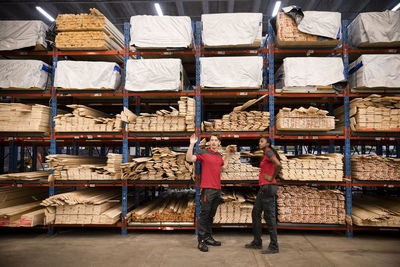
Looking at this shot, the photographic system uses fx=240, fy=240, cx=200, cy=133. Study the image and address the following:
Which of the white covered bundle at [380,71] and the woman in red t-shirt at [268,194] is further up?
the white covered bundle at [380,71]

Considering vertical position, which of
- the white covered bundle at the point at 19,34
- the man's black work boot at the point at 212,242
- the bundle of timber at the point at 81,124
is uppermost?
the white covered bundle at the point at 19,34

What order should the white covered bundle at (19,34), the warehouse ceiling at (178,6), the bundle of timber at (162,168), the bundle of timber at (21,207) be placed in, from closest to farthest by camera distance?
the bundle of timber at (21,207)
the bundle of timber at (162,168)
the white covered bundle at (19,34)
the warehouse ceiling at (178,6)

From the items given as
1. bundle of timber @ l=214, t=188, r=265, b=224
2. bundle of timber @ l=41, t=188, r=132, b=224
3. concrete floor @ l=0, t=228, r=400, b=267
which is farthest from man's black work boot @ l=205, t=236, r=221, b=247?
bundle of timber @ l=41, t=188, r=132, b=224

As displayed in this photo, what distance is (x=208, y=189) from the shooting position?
5434 millimetres

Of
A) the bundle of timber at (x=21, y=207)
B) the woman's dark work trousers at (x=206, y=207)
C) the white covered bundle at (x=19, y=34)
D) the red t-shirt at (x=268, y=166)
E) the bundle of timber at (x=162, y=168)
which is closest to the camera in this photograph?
the red t-shirt at (x=268, y=166)

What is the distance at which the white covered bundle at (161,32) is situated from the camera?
6543mm

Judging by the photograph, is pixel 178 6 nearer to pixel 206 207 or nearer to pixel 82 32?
pixel 82 32

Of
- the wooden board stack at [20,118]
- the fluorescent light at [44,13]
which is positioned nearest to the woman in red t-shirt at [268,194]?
the wooden board stack at [20,118]

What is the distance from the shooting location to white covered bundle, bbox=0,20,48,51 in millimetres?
6711

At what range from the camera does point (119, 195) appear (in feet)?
25.9

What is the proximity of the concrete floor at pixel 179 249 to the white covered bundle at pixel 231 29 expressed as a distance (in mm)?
5228

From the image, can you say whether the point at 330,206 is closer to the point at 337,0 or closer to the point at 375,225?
the point at 375,225

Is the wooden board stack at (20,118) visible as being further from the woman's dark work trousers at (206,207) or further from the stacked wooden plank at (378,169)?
the stacked wooden plank at (378,169)

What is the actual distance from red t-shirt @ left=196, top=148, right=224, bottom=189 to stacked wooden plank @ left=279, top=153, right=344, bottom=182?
196cm
